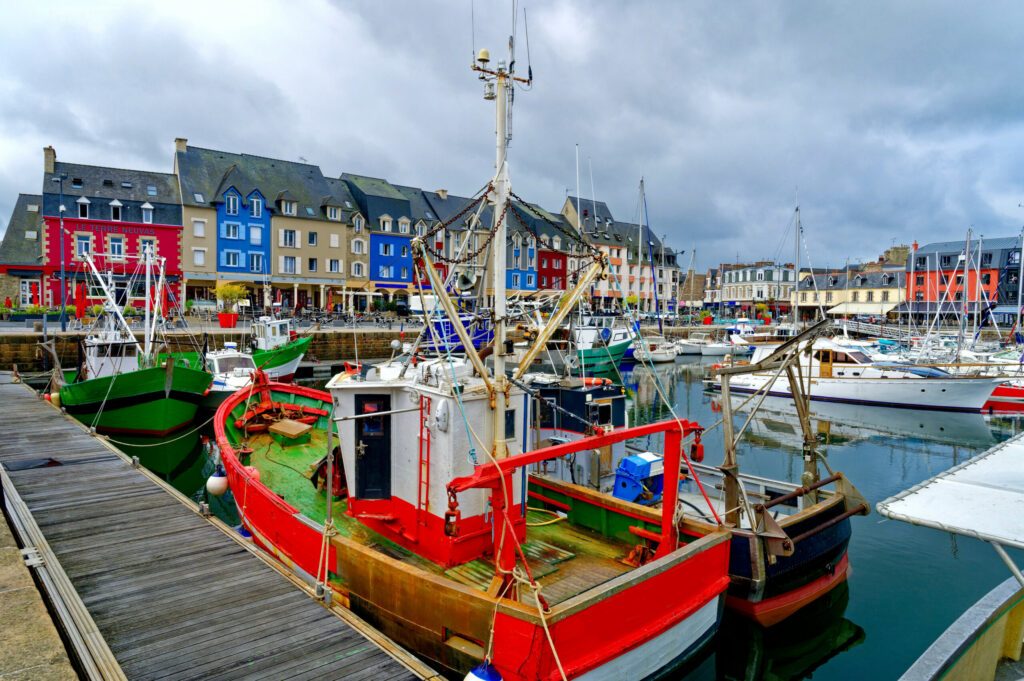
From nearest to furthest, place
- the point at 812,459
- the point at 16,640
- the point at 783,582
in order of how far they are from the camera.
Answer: the point at 16,640
the point at 783,582
the point at 812,459

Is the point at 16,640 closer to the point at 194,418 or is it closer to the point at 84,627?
the point at 84,627

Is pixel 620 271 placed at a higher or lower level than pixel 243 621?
higher

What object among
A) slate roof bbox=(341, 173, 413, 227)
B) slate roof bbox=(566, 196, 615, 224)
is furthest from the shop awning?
slate roof bbox=(341, 173, 413, 227)

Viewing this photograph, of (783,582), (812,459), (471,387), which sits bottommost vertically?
(783,582)

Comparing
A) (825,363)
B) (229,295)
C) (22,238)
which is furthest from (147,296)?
(22,238)

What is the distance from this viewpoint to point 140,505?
10266 mm

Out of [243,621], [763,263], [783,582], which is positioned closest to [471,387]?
[243,621]

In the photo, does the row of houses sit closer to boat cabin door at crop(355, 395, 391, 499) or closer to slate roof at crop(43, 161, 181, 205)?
slate roof at crop(43, 161, 181, 205)

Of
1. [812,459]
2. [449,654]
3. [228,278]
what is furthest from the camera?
[228,278]

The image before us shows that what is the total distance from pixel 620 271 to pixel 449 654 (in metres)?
71.5

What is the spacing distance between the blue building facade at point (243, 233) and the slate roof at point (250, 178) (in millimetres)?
576

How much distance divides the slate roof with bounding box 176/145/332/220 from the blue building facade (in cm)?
58

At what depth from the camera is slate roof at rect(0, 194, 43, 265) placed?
45.2 m

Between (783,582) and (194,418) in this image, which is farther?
(194,418)
